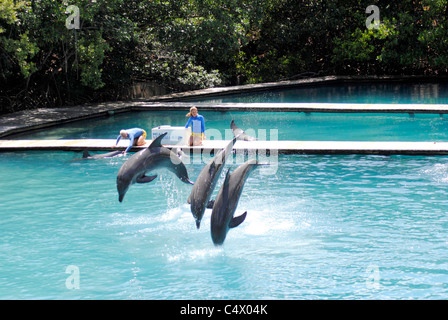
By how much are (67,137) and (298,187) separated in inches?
299

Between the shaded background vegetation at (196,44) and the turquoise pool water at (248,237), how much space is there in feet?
23.6

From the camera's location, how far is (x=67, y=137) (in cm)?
1600

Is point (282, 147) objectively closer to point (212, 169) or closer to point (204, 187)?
point (212, 169)

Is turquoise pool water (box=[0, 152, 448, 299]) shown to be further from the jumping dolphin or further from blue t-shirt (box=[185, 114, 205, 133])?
blue t-shirt (box=[185, 114, 205, 133])

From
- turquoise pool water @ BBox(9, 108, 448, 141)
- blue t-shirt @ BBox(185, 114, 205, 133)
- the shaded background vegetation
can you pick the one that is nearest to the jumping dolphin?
blue t-shirt @ BBox(185, 114, 205, 133)

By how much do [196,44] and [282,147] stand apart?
1112 centimetres

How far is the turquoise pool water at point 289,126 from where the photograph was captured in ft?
51.7

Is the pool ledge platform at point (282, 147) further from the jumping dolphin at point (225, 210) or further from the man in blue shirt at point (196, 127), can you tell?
the jumping dolphin at point (225, 210)

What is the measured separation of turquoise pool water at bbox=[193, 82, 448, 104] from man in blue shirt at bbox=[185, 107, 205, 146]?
972 centimetres

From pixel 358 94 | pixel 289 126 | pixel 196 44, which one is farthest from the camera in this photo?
pixel 358 94

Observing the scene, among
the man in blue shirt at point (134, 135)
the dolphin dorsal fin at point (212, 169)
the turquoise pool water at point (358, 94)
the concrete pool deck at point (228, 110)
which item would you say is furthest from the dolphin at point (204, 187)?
the turquoise pool water at point (358, 94)

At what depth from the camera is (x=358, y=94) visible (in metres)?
24.3

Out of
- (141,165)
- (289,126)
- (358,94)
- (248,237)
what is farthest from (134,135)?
(358,94)

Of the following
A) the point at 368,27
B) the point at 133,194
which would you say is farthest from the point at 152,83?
the point at 133,194
